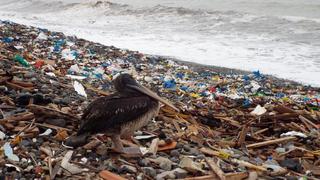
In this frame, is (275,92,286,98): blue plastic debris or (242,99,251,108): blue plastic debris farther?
(275,92,286,98): blue plastic debris

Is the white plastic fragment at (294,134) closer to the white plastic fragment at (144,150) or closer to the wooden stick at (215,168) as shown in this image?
the wooden stick at (215,168)

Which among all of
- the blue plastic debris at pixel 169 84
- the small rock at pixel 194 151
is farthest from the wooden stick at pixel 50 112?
the blue plastic debris at pixel 169 84

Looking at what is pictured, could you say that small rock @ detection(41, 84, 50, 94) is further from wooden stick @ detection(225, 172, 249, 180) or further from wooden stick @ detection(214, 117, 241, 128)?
wooden stick @ detection(225, 172, 249, 180)

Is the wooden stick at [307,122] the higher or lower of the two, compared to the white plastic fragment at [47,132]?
lower

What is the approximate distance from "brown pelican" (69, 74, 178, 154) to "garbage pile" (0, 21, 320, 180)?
262 millimetres

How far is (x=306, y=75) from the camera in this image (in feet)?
45.4

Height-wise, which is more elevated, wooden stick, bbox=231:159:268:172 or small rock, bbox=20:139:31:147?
small rock, bbox=20:139:31:147

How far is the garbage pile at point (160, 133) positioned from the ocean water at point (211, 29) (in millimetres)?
5583

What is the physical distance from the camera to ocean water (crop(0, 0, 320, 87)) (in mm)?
16125

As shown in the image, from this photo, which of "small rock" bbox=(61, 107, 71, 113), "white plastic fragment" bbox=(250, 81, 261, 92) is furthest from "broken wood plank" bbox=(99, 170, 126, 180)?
"white plastic fragment" bbox=(250, 81, 261, 92)

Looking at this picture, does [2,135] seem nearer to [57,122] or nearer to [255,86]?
[57,122]

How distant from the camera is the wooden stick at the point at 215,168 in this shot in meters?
4.63

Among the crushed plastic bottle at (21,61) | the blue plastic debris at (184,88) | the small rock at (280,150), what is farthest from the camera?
the blue plastic debris at (184,88)

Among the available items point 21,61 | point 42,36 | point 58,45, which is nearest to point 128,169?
point 21,61
